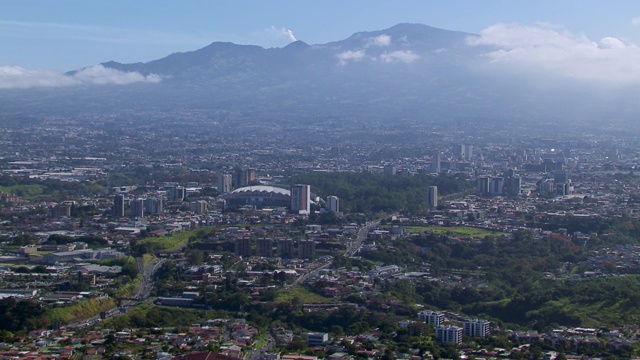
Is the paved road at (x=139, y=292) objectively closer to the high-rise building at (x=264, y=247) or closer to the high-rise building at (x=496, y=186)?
the high-rise building at (x=264, y=247)

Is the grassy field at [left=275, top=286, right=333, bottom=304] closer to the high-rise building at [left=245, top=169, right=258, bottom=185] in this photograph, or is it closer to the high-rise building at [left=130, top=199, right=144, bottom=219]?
the high-rise building at [left=130, top=199, right=144, bottom=219]

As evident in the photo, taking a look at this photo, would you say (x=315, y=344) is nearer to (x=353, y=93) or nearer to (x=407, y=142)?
(x=407, y=142)

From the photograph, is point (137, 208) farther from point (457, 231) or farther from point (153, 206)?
point (457, 231)

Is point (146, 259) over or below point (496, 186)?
below

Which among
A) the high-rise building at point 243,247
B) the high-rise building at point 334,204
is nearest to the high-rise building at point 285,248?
the high-rise building at point 243,247

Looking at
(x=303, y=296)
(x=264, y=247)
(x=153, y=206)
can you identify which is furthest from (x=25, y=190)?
(x=303, y=296)

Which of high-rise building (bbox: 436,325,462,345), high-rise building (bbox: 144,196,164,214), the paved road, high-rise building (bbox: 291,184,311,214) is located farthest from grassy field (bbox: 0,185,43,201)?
high-rise building (bbox: 436,325,462,345)
